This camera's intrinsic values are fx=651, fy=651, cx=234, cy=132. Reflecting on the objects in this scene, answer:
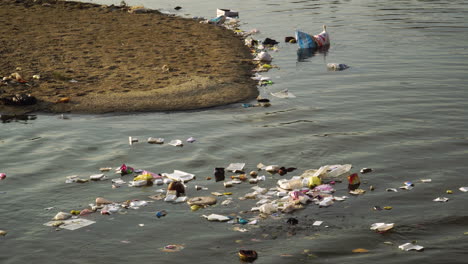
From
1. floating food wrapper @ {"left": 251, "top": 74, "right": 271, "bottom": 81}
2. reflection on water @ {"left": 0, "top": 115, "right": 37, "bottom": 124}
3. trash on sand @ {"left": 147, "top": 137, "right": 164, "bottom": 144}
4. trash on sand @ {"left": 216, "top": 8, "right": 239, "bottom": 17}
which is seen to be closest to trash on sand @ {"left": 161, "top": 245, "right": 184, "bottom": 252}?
trash on sand @ {"left": 147, "top": 137, "right": 164, "bottom": 144}

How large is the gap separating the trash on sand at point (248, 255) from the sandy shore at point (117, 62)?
4685mm

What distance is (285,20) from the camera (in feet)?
54.3

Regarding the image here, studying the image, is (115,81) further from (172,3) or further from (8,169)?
(172,3)

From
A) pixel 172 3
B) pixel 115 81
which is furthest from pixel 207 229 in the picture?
pixel 172 3

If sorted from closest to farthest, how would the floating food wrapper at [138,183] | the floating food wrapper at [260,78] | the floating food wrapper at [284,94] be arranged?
the floating food wrapper at [138,183]
the floating food wrapper at [284,94]
the floating food wrapper at [260,78]

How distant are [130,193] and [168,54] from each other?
629 centimetres

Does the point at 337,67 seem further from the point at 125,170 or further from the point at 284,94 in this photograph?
the point at 125,170

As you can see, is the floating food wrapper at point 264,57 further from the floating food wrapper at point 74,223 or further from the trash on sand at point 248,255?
the trash on sand at point 248,255

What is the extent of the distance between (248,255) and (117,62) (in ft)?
24.6

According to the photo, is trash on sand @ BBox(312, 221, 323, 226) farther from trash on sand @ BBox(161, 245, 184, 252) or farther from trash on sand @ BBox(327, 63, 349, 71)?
trash on sand @ BBox(327, 63, 349, 71)

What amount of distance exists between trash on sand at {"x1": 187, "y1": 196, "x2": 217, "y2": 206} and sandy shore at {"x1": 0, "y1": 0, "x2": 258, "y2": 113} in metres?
3.37

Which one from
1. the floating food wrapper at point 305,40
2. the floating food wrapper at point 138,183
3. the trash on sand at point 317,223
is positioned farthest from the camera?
the floating food wrapper at point 305,40

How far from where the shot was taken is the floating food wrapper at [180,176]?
22.0 ft

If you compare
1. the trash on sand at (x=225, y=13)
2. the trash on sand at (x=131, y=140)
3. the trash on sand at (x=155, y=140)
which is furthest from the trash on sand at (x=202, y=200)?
the trash on sand at (x=225, y=13)
